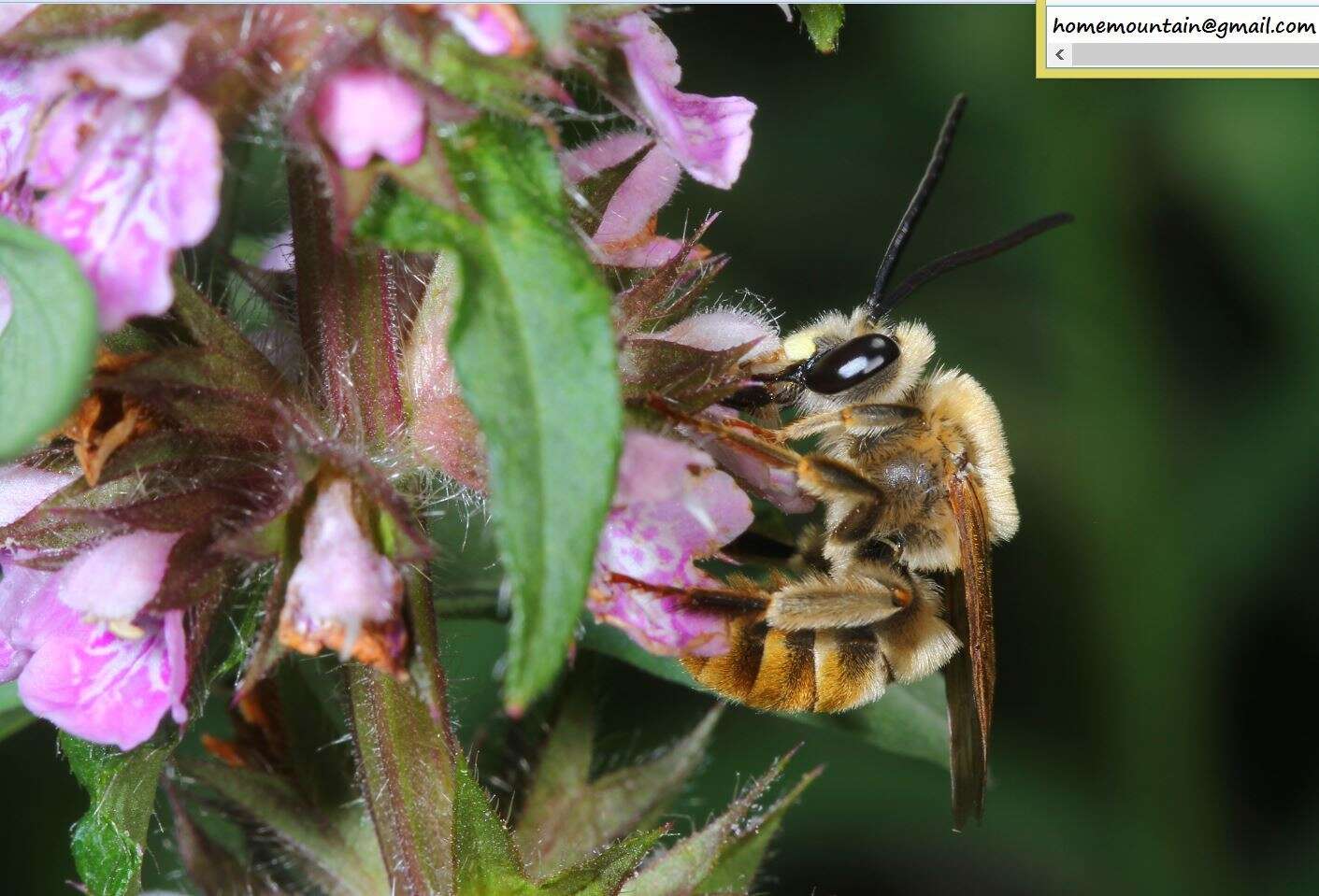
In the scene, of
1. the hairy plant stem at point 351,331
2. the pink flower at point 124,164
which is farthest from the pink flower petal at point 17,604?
the pink flower at point 124,164

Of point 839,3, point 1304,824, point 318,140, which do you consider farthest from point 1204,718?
point 318,140

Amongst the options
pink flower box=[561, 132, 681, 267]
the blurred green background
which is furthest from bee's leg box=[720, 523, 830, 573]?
the blurred green background

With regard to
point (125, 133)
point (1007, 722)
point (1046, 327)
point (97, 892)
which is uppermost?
point (125, 133)

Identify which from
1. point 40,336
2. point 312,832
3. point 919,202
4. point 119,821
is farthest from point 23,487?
point 919,202

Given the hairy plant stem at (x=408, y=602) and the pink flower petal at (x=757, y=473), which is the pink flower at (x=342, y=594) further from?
the pink flower petal at (x=757, y=473)

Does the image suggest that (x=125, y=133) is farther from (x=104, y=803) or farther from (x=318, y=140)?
(x=104, y=803)

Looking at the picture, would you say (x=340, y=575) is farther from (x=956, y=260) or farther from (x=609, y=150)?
(x=956, y=260)
